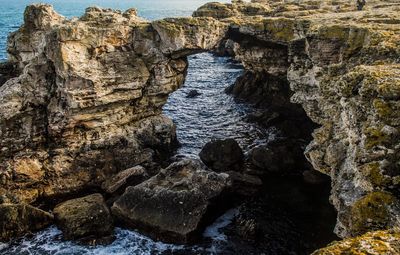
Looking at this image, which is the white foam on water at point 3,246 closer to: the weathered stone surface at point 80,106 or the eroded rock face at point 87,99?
the eroded rock face at point 87,99

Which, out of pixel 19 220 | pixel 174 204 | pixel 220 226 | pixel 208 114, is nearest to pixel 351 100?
pixel 220 226

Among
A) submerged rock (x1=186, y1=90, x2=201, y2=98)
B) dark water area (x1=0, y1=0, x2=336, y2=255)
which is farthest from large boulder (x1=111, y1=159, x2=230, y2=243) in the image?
submerged rock (x1=186, y1=90, x2=201, y2=98)

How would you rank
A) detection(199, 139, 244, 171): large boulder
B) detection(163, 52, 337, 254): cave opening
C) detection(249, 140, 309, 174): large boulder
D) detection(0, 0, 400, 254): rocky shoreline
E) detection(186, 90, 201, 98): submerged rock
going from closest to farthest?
detection(0, 0, 400, 254): rocky shoreline → detection(163, 52, 337, 254): cave opening → detection(249, 140, 309, 174): large boulder → detection(199, 139, 244, 171): large boulder → detection(186, 90, 201, 98): submerged rock

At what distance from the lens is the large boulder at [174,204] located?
26.5 meters

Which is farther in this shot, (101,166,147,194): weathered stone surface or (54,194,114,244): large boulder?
(101,166,147,194): weathered stone surface

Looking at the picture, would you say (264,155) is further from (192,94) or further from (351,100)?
(192,94)

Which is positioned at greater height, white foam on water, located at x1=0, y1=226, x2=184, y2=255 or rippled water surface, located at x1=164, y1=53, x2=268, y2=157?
rippled water surface, located at x1=164, y1=53, x2=268, y2=157

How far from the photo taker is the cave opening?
26828 millimetres

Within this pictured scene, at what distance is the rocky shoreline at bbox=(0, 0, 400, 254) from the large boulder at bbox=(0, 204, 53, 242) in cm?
7

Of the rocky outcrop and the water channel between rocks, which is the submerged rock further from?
the rocky outcrop

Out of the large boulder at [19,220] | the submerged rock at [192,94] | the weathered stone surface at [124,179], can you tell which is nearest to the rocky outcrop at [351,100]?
the weathered stone surface at [124,179]

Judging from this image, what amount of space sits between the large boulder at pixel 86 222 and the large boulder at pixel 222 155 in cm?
1143

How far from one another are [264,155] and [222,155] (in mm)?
3890

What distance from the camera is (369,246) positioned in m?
7.39
